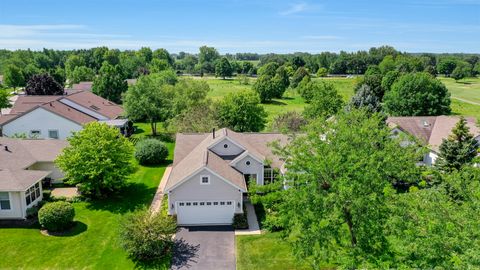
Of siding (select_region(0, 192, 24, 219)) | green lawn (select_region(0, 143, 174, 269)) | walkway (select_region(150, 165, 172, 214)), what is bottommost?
green lawn (select_region(0, 143, 174, 269))

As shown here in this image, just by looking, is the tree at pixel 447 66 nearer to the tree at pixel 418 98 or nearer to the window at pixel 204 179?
the tree at pixel 418 98

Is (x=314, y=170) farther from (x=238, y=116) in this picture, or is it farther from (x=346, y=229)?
(x=238, y=116)

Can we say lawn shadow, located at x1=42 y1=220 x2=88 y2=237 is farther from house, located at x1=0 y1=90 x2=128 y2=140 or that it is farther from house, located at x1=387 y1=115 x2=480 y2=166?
house, located at x1=387 y1=115 x2=480 y2=166

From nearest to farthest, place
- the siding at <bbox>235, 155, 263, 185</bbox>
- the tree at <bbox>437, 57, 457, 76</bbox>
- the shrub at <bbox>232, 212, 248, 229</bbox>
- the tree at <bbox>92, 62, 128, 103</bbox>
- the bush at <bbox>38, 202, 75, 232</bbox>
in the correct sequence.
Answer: the bush at <bbox>38, 202, 75, 232</bbox> → the shrub at <bbox>232, 212, 248, 229</bbox> → the siding at <bbox>235, 155, 263, 185</bbox> → the tree at <bbox>92, 62, 128, 103</bbox> → the tree at <bbox>437, 57, 457, 76</bbox>

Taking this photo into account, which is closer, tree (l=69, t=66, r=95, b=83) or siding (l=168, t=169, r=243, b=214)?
siding (l=168, t=169, r=243, b=214)

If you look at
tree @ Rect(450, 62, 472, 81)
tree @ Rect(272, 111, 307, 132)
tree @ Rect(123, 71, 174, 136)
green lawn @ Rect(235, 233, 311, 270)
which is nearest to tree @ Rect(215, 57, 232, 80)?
tree @ Rect(450, 62, 472, 81)
